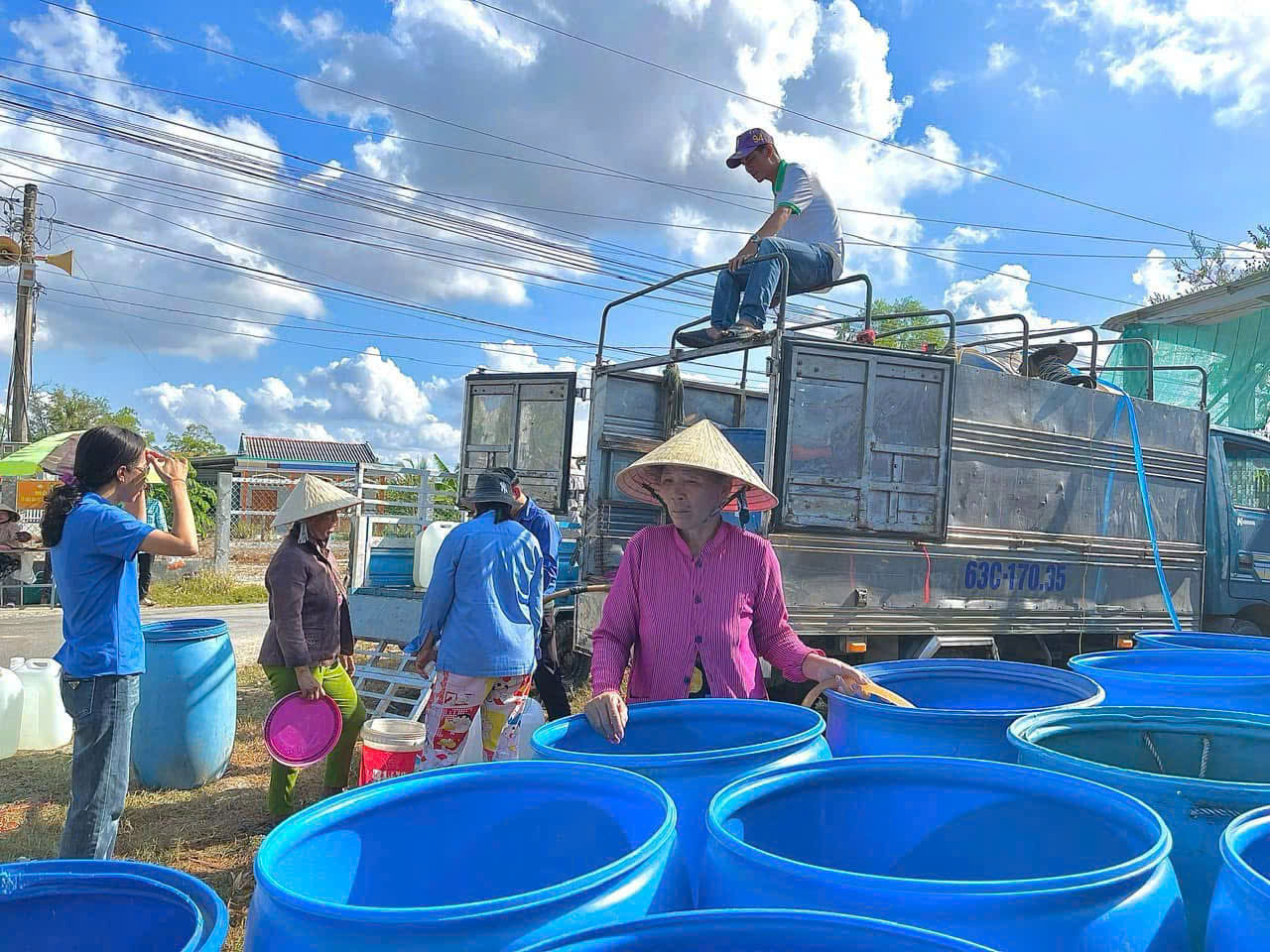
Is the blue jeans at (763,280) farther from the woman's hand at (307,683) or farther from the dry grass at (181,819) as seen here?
the dry grass at (181,819)

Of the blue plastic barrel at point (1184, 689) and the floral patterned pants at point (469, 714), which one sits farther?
the floral patterned pants at point (469, 714)

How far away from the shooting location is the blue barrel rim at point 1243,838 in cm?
101

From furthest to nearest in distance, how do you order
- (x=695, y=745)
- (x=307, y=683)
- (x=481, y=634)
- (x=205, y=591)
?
(x=205, y=591), (x=307, y=683), (x=481, y=634), (x=695, y=745)

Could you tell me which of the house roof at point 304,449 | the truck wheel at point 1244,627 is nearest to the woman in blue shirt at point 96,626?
the truck wheel at point 1244,627

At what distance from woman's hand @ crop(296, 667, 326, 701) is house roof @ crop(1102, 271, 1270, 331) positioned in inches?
326

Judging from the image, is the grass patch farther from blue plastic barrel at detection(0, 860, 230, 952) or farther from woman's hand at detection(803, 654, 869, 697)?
blue plastic barrel at detection(0, 860, 230, 952)

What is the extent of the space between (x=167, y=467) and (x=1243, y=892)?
3547mm

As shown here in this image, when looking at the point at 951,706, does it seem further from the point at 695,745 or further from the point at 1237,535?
the point at 1237,535

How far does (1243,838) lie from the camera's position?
116 cm

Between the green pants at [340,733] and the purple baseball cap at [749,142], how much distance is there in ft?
12.6

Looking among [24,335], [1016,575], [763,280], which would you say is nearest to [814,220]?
[763,280]

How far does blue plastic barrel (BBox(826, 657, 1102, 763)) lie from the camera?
5.96 ft

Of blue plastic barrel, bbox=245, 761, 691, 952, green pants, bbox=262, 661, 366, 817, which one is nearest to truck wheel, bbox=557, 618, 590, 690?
green pants, bbox=262, 661, 366, 817

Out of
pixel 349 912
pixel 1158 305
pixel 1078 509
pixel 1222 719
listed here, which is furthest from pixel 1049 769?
pixel 1158 305
